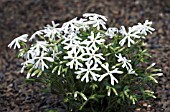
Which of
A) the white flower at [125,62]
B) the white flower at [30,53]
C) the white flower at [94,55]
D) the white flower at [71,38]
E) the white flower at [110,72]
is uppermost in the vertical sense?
the white flower at [71,38]

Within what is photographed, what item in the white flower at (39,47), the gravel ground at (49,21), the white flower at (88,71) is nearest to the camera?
the white flower at (88,71)

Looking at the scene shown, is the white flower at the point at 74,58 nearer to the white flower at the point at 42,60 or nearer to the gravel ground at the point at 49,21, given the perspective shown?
the white flower at the point at 42,60

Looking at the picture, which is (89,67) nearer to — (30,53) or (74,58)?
(74,58)

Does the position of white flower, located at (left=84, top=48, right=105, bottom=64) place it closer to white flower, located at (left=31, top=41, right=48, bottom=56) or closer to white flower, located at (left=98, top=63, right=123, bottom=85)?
white flower, located at (left=98, top=63, right=123, bottom=85)

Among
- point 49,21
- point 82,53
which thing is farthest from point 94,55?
point 49,21

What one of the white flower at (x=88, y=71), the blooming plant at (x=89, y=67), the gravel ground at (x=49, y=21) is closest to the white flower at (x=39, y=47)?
the blooming plant at (x=89, y=67)

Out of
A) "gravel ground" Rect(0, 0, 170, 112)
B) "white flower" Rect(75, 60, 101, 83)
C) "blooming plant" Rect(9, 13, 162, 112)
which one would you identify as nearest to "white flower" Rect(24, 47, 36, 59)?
"blooming plant" Rect(9, 13, 162, 112)

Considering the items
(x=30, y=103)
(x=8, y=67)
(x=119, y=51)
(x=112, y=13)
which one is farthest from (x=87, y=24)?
(x=112, y=13)
